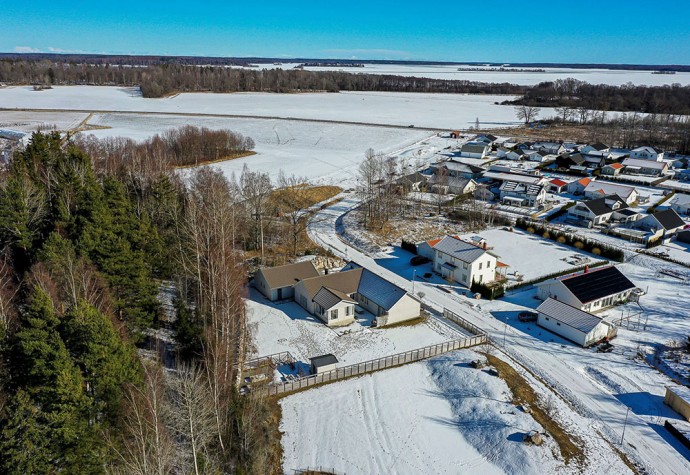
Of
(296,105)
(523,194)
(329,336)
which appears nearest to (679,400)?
(329,336)

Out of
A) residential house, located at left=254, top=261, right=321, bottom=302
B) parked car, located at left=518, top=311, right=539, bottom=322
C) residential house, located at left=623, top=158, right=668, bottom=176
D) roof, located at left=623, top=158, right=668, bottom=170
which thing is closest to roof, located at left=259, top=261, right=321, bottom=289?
residential house, located at left=254, top=261, right=321, bottom=302

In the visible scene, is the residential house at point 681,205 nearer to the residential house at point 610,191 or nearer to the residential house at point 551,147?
the residential house at point 610,191

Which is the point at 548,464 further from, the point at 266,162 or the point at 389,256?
the point at 266,162

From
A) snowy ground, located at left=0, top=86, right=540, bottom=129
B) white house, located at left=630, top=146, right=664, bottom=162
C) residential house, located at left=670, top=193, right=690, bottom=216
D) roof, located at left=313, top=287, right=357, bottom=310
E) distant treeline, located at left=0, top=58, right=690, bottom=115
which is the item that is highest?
distant treeline, located at left=0, top=58, right=690, bottom=115

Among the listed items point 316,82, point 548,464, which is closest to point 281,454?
point 548,464

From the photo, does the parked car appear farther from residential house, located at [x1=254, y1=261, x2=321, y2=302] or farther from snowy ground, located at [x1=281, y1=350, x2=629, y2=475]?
residential house, located at [x1=254, y1=261, x2=321, y2=302]

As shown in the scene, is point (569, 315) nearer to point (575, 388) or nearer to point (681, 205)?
point (575, 388)

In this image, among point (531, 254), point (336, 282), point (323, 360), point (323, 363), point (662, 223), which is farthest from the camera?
point (662, 223)
